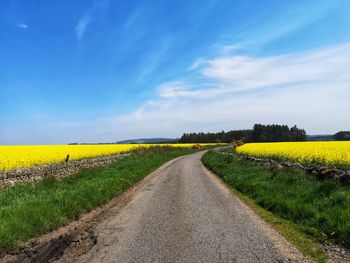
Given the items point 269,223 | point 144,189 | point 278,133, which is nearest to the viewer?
point 269,223

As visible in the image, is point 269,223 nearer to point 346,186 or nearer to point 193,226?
point 193,226

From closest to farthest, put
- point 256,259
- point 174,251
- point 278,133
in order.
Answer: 1. point 256,259
2. point 174,251
3. point 278,133

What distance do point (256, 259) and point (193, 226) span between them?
315 cm

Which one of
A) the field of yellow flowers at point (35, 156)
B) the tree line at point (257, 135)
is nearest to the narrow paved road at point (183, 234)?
the field of yellow flowers at point (35, 156)

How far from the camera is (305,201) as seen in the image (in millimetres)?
12219

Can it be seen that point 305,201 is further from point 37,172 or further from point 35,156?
point 35,156

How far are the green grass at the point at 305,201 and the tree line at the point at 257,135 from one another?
128m

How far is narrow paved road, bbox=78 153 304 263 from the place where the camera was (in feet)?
25.4

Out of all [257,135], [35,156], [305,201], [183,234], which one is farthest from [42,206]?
[257,135]

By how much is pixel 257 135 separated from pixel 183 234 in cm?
14697

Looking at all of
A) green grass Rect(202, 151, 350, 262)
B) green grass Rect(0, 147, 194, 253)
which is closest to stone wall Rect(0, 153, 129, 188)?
green grass Rect(0, 147, 194, 253)

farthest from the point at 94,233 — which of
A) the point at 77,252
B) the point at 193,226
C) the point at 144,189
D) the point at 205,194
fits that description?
the point at 144,189

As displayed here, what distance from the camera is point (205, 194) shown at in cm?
1645

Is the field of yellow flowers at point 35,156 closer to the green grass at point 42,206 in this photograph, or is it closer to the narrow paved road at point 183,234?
the green grass at point 42,206
